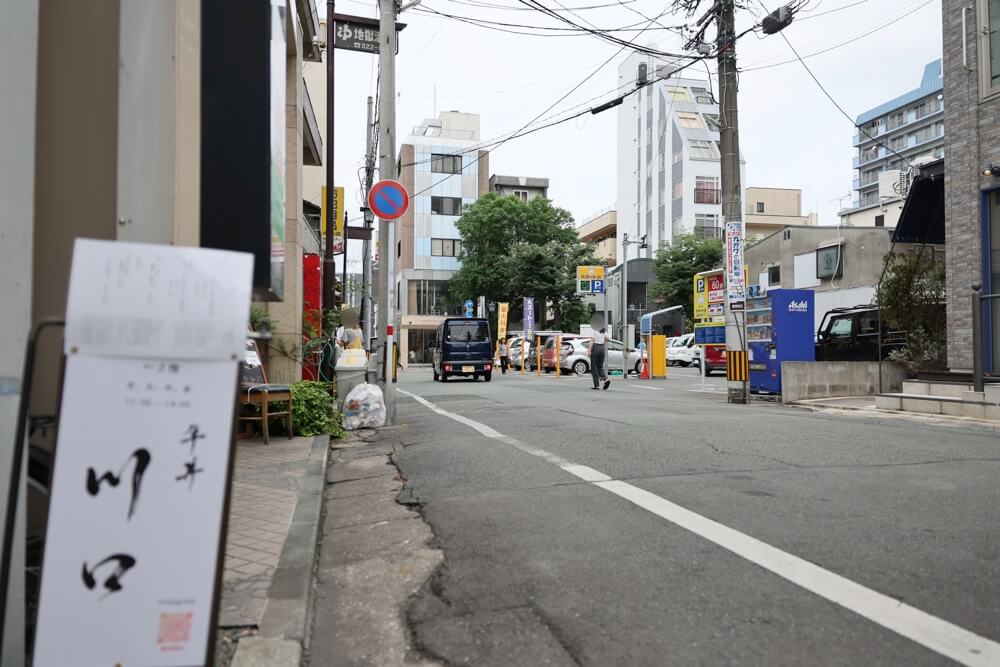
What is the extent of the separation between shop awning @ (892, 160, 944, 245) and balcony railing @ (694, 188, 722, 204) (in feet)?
148

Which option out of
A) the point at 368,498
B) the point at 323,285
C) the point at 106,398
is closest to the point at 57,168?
the point at 106,398

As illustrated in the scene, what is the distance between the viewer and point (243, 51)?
3852 millimetres

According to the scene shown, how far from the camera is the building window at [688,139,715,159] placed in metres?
58.4

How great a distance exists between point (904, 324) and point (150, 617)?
14.2 metres

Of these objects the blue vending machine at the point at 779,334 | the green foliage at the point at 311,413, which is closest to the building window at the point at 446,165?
the blue vending machine at the point at 779,334

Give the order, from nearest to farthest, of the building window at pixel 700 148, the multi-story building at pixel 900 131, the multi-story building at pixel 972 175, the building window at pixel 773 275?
the multi-story building at pixel 972 175, the building window at pixel 773 275, the building window at pixel 700 148, the multi-story building at pixel 900 131

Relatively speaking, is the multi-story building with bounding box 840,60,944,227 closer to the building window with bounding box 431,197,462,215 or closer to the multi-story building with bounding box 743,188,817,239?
the multi-story building with bounding box 743,188,817,239

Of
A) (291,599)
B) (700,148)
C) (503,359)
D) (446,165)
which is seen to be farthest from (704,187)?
(291,599)

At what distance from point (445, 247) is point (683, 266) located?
18.3 metres

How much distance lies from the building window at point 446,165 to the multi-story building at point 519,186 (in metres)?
5.35

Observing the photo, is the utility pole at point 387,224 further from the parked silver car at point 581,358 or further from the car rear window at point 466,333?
the parked silver car at point 581,358

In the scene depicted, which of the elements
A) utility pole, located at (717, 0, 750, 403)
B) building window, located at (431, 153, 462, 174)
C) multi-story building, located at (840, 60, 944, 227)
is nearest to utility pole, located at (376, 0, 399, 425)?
utility pole, located at (717, 0, 750, 403)

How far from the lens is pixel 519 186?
59.8 meters

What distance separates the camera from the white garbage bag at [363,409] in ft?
30.3
